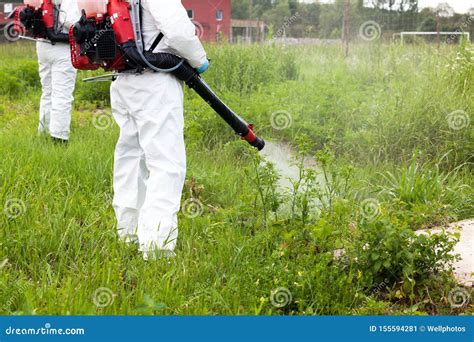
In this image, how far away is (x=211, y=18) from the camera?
1123 cm

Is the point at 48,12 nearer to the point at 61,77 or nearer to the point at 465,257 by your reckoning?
the point at 61,77

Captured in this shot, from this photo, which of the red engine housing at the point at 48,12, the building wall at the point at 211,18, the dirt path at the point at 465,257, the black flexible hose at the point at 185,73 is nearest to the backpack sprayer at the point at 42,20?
the red engine housing at the point at 48,12

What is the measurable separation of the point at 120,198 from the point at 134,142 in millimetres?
380

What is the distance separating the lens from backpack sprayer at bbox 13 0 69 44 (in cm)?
695

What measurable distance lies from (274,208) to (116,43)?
143 centimetres

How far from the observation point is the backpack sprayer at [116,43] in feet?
12.9

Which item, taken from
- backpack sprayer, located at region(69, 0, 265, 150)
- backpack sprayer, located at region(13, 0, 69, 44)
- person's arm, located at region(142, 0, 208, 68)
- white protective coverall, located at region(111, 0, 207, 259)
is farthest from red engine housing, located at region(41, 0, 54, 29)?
person's arm, located at region(142, 0, 208, 68)

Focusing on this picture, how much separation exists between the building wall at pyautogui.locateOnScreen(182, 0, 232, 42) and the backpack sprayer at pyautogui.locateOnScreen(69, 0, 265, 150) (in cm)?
538

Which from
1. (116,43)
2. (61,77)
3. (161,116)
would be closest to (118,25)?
(116,43)

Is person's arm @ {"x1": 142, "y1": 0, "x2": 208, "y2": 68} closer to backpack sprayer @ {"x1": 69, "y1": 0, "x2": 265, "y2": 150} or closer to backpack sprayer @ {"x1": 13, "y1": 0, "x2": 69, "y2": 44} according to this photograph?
backpack sprayer @ {"x1": 69, "y1": 0, "x2": 265, "y2": 150}

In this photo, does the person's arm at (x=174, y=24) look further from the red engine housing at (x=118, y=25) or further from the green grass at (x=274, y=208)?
the green grass at (x=274, y=208)

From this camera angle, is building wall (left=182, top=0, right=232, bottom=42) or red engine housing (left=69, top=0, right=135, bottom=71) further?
building wall (left=182, top=0, right=232, bottom=42)

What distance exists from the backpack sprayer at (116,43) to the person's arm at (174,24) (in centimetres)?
10

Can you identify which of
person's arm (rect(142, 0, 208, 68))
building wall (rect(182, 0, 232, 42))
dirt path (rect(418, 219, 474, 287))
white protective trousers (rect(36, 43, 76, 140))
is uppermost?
person's arm (rect(142, 0, 208, 68))
